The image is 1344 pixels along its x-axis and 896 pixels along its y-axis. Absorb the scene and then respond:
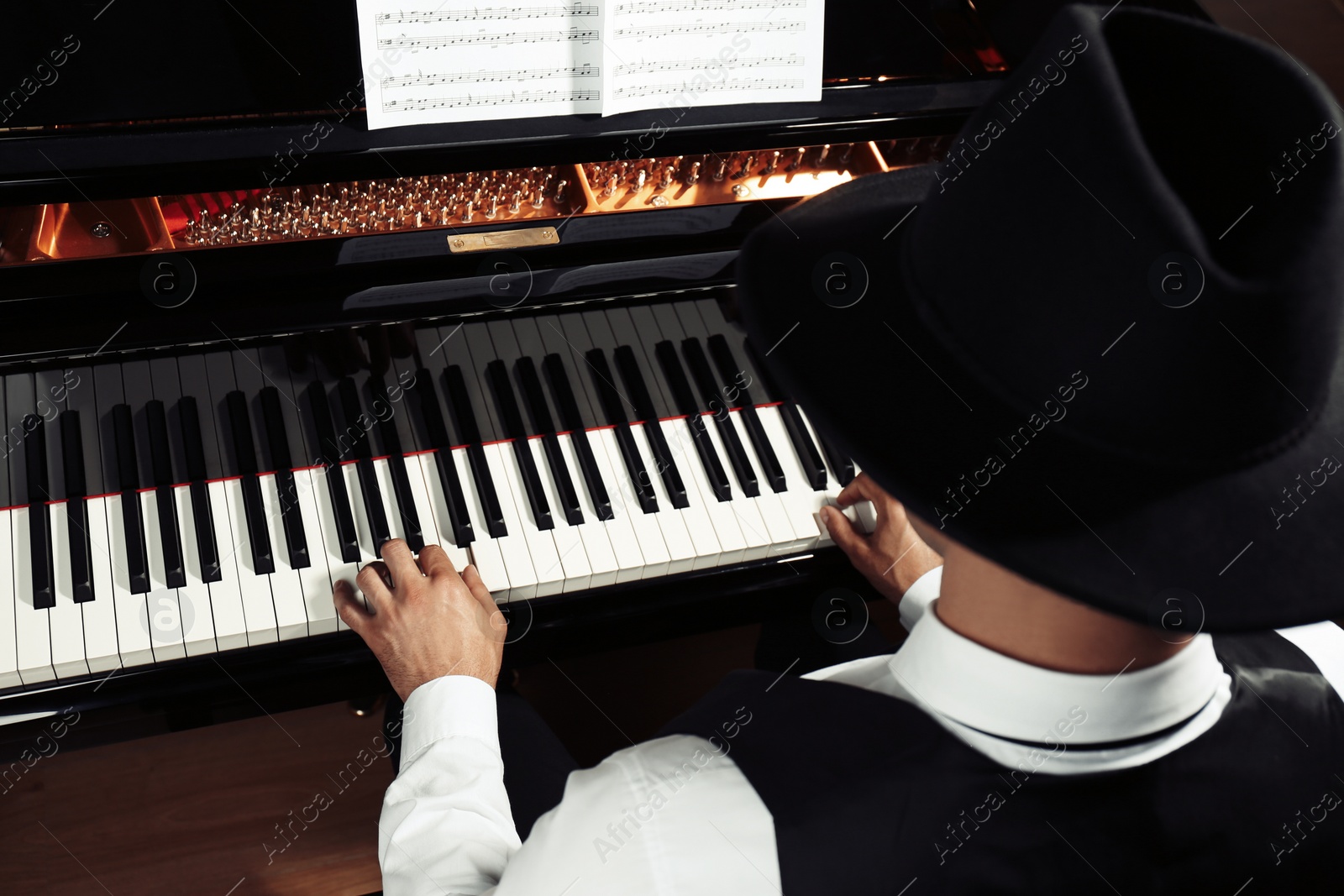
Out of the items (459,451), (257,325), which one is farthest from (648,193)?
(257,325)

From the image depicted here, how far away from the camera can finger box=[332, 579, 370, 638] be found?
1.84m

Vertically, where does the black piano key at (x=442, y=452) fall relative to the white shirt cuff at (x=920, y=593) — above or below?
above

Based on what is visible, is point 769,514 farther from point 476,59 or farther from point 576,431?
point 476,59

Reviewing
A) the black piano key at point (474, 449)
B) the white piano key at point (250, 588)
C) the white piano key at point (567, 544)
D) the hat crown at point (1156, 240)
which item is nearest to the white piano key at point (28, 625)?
the white piano key at point (250, 588)

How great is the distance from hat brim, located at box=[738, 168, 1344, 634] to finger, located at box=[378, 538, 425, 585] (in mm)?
938

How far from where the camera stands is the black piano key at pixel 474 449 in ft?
6.44

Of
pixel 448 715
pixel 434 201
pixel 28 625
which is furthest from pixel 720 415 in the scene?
pixel 28 625

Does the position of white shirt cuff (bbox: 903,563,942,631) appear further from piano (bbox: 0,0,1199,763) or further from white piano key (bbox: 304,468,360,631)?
white piano key (bbox: 304,468,360,631)

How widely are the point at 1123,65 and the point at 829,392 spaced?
0.49m

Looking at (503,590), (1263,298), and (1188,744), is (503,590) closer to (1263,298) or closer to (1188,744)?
(1188,744)

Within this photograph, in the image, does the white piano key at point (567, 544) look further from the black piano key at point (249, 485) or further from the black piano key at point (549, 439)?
the black piano key at point (249, 485)

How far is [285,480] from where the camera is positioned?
1.93 m

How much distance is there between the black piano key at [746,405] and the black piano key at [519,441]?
1.47 ft

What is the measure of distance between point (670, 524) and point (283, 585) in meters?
0.77
